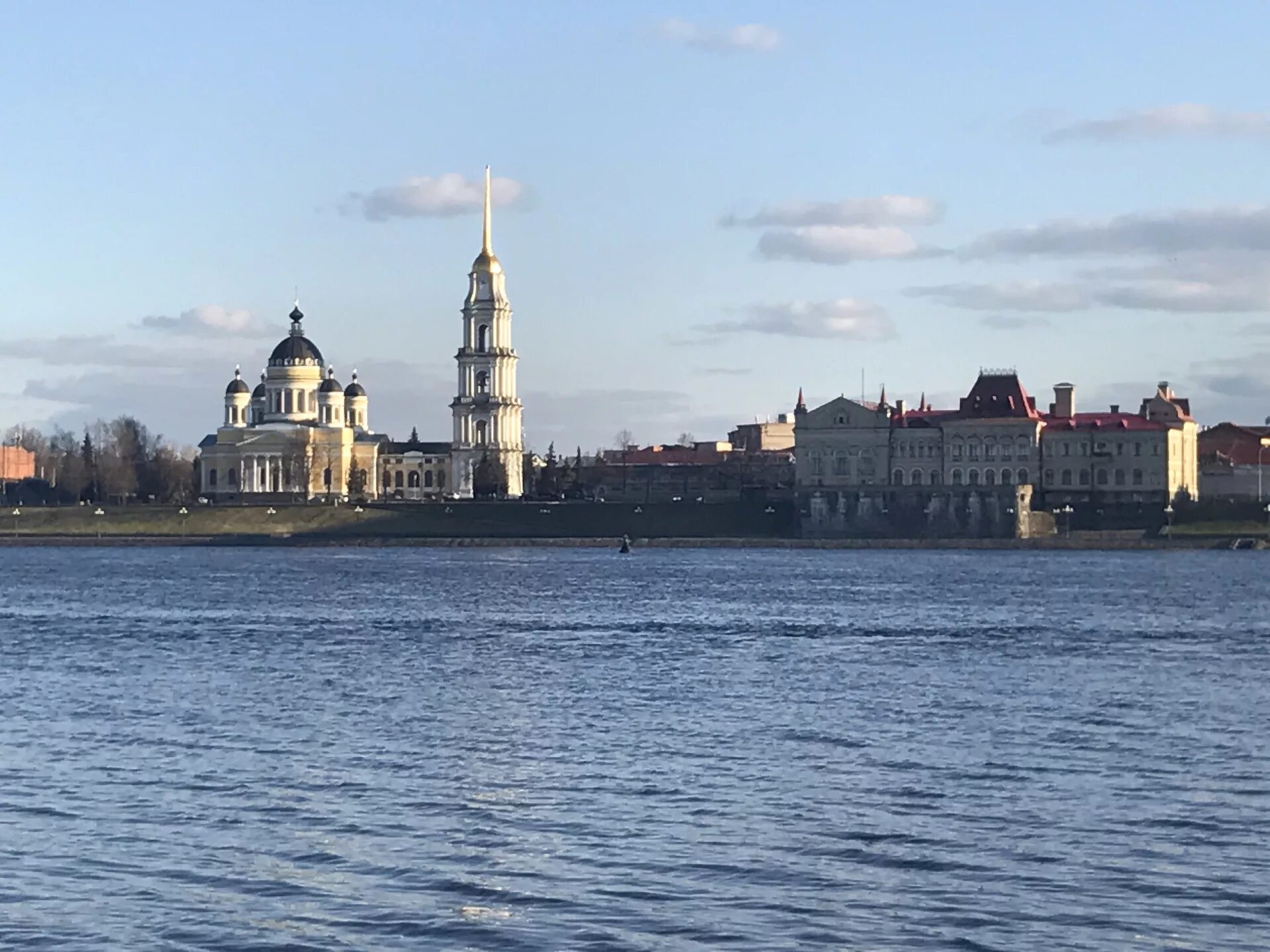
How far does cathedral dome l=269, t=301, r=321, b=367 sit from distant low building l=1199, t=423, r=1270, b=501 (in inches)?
2528

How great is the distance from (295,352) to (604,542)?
1739 inches

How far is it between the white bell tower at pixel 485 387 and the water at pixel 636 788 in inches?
3987

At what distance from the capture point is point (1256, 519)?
4685 inches

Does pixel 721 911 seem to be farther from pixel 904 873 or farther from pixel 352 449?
pixel 352 449

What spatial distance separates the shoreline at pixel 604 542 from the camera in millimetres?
118750

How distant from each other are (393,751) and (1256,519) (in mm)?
98720

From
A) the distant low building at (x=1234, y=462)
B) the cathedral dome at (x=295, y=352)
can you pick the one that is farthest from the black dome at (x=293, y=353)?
the distant low building at (x=1234, y=462)

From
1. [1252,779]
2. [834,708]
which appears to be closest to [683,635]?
[834,708]

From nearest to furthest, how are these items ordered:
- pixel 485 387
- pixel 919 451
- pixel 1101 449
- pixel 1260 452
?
1. pixel 1101 449
2. pixel 919 451
3. pixel 1260 452
4. pixel 485 387

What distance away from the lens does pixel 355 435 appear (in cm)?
16525

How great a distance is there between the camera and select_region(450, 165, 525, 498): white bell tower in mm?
153750

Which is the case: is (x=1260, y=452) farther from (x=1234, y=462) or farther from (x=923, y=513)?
(x=923, y=513)

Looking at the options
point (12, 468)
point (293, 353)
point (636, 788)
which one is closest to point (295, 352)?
point (293, 353)

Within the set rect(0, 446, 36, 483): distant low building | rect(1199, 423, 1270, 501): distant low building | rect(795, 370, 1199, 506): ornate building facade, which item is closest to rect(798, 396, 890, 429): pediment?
rect(795, 370, 1199, 506): ornate building facade
